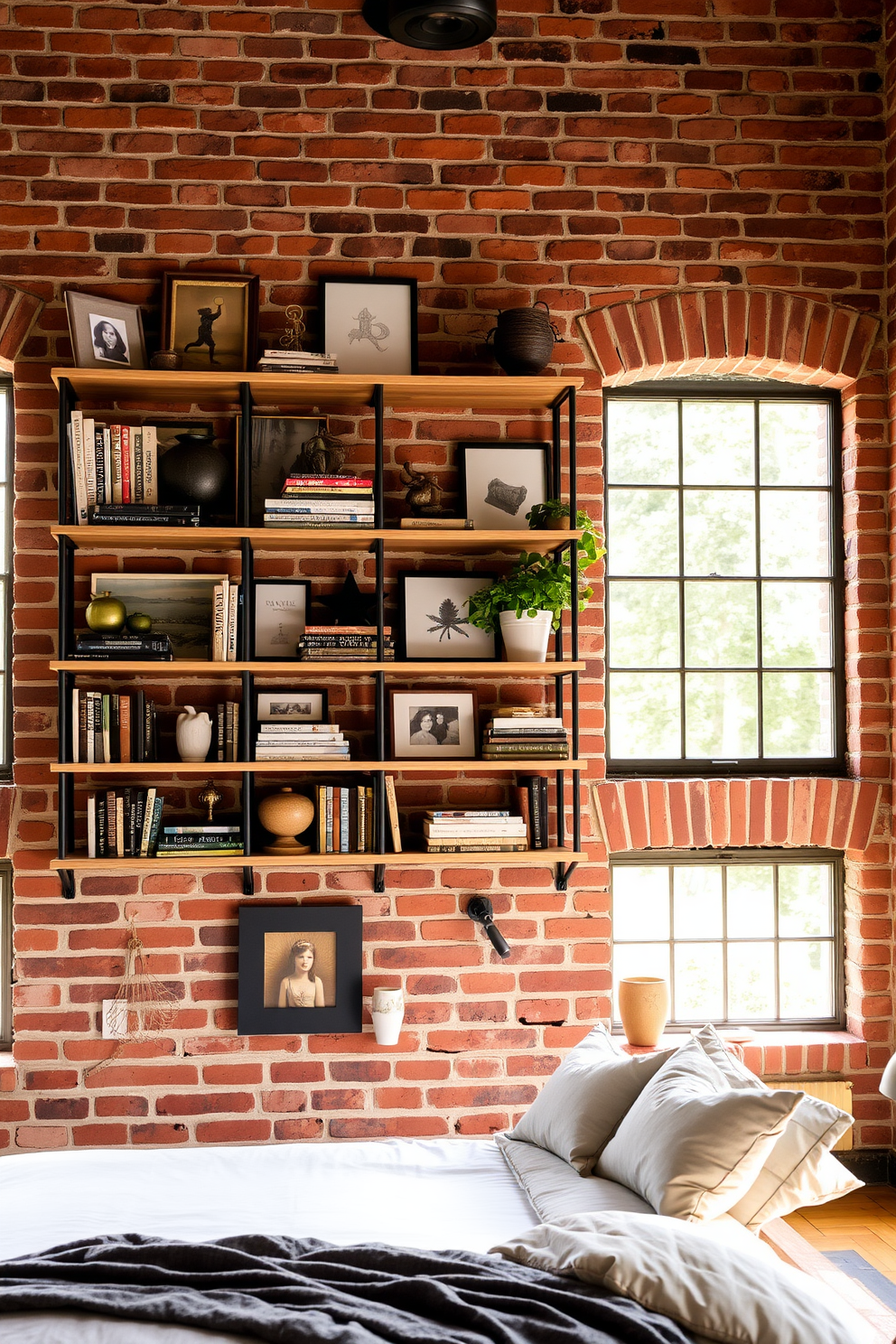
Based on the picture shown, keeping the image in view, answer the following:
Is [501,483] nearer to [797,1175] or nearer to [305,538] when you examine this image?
[305,538]

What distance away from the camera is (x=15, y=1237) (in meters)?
1.89

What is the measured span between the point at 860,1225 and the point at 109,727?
2.56m

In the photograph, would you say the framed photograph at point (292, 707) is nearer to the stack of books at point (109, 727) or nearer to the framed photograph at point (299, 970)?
the stack of books at point (109, 727)

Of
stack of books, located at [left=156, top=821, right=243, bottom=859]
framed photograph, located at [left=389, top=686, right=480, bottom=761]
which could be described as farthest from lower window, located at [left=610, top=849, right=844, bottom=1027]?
stack of books, located at [left=156, top=821, right=243, bottom=859]

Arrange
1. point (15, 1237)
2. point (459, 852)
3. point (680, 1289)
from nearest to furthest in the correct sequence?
point (680, 1289)
point (15, 1237)
point (459, 852)

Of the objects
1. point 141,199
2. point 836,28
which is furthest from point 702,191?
point 141,199

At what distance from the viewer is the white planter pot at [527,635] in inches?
119

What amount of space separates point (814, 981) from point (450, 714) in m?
1.48

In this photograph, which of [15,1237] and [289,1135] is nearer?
[15,1237]

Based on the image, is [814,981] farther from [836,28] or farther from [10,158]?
[10,158]

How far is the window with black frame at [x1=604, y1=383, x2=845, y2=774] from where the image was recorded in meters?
3.41

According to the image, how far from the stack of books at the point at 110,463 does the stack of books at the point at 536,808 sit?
1370 millimetres

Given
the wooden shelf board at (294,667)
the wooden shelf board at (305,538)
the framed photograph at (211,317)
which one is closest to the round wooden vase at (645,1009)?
the wooden shelf board at (294,667)

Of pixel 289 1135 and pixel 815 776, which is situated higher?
pixel 815 776
